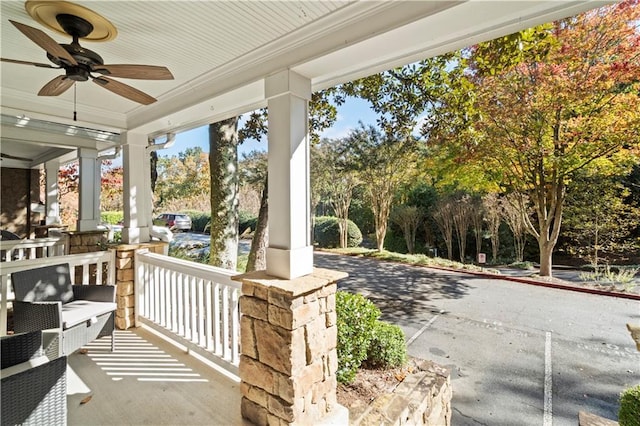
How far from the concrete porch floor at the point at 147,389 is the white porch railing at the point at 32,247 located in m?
2.79

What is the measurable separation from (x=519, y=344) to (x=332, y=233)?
32.2 feet

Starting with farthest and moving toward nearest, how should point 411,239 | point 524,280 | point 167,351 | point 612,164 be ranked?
point 411,239 → point 524,280 → point 612,164 → point 167,351

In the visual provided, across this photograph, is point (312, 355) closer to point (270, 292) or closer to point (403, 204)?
point (270, 292)

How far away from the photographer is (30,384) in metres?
1.43

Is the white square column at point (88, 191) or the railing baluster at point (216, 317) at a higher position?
the white square column at point (88, 191)

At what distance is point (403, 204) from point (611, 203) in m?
6.25

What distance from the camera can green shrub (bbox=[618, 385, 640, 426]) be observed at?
205 cm

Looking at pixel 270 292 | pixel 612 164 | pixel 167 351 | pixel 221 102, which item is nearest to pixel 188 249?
pixel 167 351

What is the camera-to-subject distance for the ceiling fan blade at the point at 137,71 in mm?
1929

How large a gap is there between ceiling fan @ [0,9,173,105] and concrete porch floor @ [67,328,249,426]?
2239mm

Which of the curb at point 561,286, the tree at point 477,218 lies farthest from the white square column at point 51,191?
the tree at point 477,218

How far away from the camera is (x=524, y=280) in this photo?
7.26m

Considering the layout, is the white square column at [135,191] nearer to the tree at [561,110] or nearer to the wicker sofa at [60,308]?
the wicker sofa at [60,308]

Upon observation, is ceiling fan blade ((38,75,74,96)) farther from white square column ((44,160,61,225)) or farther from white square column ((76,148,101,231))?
white square column ((44,160,61,225))
